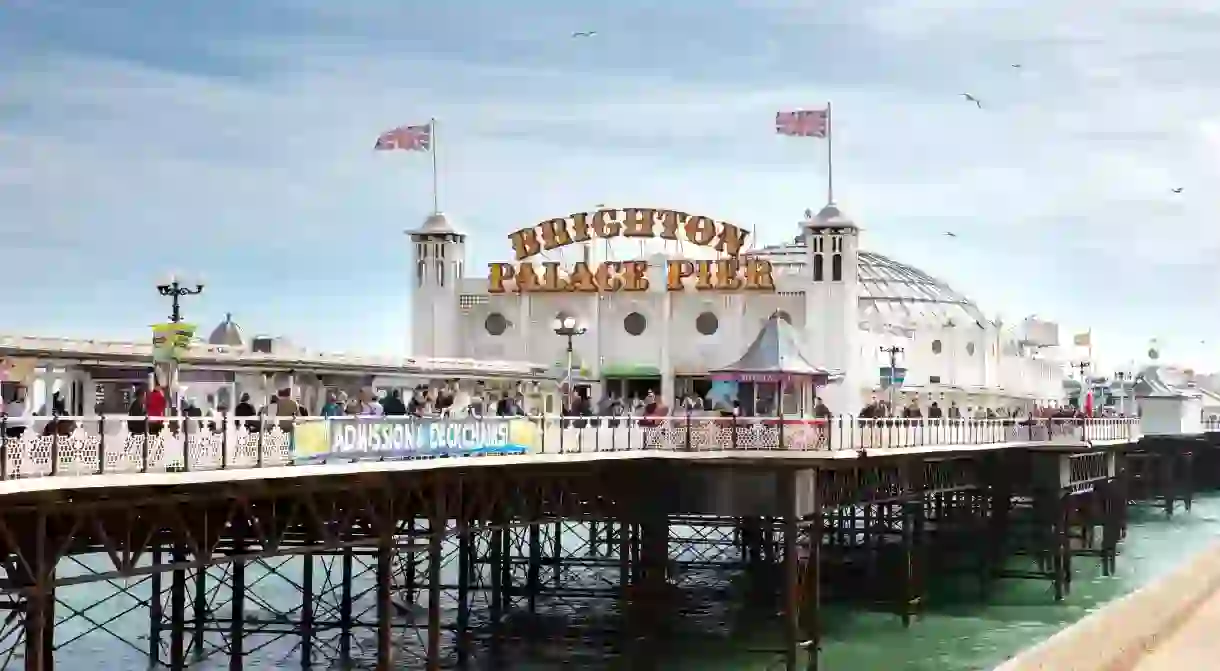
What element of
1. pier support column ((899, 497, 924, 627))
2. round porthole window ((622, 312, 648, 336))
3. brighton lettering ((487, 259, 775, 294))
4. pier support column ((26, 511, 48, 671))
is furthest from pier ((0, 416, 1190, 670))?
brighton lettering ((487, 259, 775, 294))

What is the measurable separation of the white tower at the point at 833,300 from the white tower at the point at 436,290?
14.1 meters

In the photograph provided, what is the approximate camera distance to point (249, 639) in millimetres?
52156

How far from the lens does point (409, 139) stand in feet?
201

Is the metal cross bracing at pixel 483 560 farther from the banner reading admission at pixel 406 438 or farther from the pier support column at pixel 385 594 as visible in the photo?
the banner reading admission at pixel 406 438

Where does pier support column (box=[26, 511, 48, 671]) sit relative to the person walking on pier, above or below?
below

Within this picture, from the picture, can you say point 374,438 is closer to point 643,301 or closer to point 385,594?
point 385,594

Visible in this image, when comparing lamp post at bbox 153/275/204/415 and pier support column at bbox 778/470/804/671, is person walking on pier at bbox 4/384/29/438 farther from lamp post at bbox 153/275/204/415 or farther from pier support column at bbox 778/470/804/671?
pier support column at bbox 778/470/804/671

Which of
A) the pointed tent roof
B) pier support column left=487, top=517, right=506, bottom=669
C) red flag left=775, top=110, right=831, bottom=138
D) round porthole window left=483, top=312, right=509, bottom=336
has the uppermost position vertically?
red flag left=775, top=110, right=831, bottom=138

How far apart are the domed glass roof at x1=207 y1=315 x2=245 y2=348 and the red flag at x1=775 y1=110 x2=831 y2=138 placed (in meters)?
21.1

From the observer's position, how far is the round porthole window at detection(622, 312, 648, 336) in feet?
240

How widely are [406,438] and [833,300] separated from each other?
40.8 m

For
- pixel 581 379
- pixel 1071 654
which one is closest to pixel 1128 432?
pixel 581 379

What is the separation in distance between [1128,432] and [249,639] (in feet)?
165

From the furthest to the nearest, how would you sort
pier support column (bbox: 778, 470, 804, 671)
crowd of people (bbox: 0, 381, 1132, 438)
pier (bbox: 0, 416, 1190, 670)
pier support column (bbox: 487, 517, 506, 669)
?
pier support column (bbox: 487, 517, 506, 669) < pier support column (bbox: 778, 470, 804, 671) < pier (bbox: 0, 416, 1190, 670) < crowd of people (bbox: 0, 381, 1132, 438)
